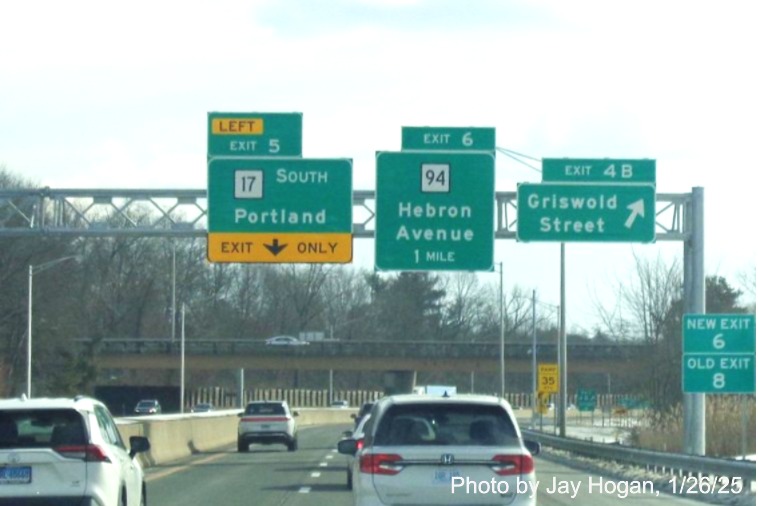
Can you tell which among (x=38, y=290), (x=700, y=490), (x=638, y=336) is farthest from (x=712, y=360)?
(x=38, y=290)

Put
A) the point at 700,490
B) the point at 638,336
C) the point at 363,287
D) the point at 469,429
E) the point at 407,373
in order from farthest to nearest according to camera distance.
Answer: the point at 363,287
the point at 407,373
the point at 638,336
the point at 700,490
the point at 469,429

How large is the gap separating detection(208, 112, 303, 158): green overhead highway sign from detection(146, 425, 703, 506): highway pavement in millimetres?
7188

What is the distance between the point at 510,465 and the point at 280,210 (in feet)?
59.2

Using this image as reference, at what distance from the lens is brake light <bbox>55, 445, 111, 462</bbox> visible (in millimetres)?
13930

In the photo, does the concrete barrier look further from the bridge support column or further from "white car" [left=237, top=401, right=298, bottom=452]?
the bridge support column

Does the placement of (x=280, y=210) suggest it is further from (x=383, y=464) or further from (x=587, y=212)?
(x=383, y=464)

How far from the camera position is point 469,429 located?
13797 mm

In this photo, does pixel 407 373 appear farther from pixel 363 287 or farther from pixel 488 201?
pixel 488 201

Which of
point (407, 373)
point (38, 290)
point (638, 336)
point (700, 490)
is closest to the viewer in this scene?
point (700, 490)

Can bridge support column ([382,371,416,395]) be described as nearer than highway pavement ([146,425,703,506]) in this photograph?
No

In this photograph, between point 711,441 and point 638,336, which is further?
point 638,336

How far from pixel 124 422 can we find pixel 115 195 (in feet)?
17.3

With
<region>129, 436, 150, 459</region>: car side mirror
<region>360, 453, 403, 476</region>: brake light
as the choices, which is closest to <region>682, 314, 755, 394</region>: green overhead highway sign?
→ <region>129, 436, 150, 459</region>: car side mirror

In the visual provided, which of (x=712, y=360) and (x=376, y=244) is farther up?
(x=376, y=244)
